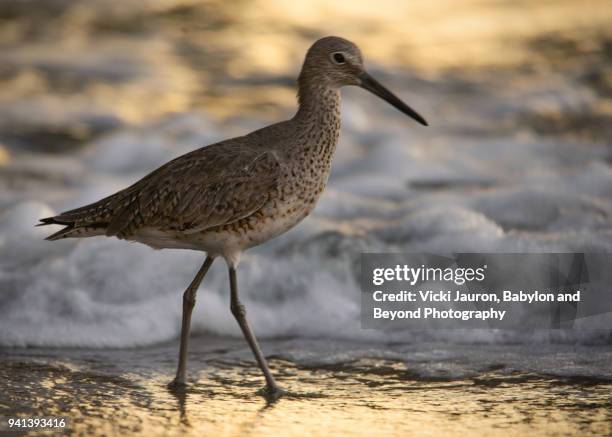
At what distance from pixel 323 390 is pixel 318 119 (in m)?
1.66

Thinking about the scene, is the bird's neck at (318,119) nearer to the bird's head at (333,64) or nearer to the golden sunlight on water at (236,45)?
the bird's head at (333,64)

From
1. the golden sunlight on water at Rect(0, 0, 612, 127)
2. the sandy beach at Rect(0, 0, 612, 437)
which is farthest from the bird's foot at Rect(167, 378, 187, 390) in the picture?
the golden sunlight on water at Rect(0, 0, 612, 127)

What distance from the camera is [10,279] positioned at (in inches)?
340

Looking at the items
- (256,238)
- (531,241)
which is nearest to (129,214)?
(256,238)

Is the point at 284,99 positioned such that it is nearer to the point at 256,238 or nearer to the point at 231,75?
the point at 231,75

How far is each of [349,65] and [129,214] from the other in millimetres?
1675

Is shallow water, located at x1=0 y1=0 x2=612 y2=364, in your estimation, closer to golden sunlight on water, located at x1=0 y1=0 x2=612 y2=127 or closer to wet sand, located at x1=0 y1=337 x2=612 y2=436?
golden sunlight on water, located at x1=0 y1=0 x2=612 y2=127

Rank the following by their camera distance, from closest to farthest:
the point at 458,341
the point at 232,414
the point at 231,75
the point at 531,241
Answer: the point at 232,414 < the point at 458,341 < the point at 531,241 < the point at 231,75

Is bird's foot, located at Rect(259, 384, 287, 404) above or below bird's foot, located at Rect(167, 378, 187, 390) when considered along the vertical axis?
below

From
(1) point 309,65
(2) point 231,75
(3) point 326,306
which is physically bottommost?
(3) point 326,306

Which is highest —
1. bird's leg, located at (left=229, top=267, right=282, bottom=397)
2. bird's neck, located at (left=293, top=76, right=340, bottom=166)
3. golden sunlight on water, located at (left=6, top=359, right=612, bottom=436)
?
bird's neck, located at (left=293, top=76, right=340, bottom=166)

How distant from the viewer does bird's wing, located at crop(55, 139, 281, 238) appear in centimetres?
668

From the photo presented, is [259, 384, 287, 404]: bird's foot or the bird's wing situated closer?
[259, 384, 287, 404]: bird's foot

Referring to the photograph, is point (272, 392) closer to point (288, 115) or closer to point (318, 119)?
point (318, 119)
